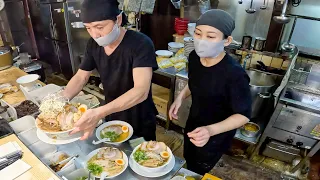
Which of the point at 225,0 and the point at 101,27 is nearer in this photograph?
the point at 101,27

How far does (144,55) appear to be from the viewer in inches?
73.0

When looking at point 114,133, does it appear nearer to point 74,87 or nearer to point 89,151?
point 89,151

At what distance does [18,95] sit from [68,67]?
118 inches

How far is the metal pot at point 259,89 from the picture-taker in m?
3.05

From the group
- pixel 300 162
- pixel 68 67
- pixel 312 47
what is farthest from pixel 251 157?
pixel 68 67

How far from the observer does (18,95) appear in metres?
2.80

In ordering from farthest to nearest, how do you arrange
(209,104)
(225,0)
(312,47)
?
1. (225,0)
2. (312,47)
3. (209,104)

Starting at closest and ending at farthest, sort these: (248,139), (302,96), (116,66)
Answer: (116,66), (302,96), (248,139)

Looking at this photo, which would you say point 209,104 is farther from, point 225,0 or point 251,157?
point 225,0

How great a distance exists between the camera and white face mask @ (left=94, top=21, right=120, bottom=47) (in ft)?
5.81

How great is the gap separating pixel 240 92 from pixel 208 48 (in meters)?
0.42

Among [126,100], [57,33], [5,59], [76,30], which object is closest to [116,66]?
[126,100]

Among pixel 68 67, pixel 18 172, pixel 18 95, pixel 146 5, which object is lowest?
pixel 68 67

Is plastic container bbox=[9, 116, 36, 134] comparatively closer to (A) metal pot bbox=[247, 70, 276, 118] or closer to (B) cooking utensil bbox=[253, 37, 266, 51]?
(A) metal pot bbox=[247, 70, 276, 118]
